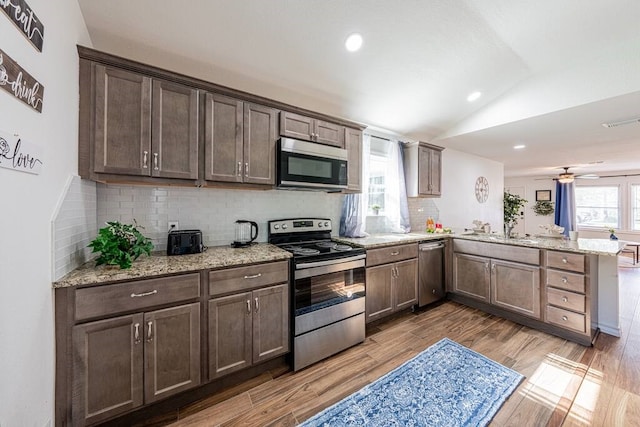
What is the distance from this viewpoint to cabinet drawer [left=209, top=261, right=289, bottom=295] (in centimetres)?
173

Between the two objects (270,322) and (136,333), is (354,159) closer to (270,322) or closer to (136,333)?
(270,322)

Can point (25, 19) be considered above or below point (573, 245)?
above

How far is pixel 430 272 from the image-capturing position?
3.32 m

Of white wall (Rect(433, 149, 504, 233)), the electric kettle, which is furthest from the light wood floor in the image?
white wall (Rect(433, 149, 504, 233))

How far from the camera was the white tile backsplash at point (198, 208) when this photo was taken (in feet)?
6.54

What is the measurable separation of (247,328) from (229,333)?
13 cm

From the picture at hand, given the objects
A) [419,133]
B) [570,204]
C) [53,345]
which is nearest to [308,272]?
[53,345]

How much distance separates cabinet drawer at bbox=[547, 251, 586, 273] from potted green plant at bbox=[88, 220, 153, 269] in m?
3.71

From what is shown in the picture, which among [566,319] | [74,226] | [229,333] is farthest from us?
[566,319]

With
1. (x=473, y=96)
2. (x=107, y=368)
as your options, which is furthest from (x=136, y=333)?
(x=473, y=96)

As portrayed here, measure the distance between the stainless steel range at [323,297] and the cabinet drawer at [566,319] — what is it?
2.01 meters

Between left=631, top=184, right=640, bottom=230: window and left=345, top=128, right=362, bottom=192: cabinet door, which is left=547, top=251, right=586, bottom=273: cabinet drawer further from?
left=631, top=184, right=640, bottom=230: window

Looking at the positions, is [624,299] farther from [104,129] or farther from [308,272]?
[104,129]

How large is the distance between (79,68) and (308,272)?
2084 mm
